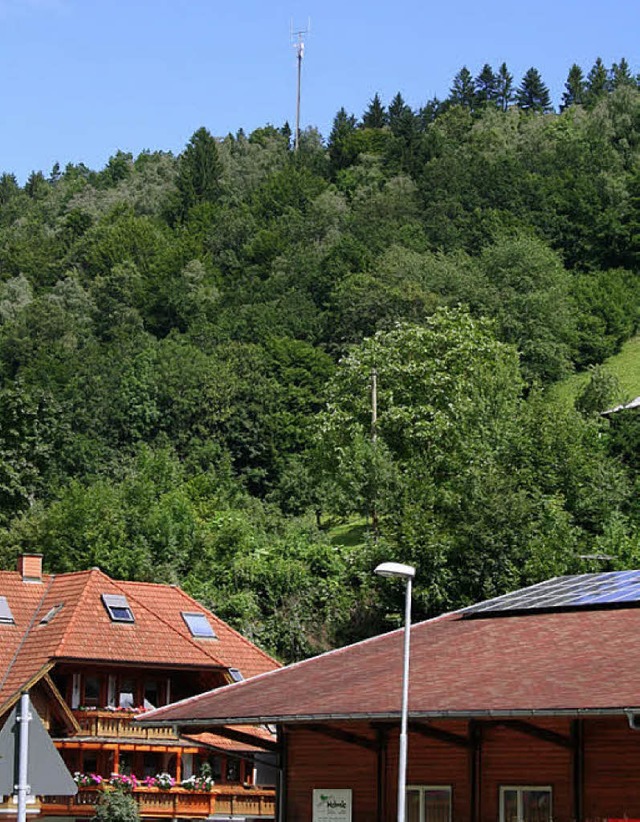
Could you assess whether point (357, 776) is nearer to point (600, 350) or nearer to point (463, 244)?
point (600, 350)

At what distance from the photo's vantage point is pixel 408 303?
12369 centimetres

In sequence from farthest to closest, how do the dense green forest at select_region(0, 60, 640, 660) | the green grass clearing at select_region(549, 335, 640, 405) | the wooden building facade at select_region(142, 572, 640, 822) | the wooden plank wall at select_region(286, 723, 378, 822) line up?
the green grass clearing at select_region(549, 335, 640, 405) → the dense green forest at select_region(0, 60, 640, 660) → the wooden plank wall at select_region(286, 723, 378, 822) → the wooden building facade at select_region(142, 572, 640, 822)

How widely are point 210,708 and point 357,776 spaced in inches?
114

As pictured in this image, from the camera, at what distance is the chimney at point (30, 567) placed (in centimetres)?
5547

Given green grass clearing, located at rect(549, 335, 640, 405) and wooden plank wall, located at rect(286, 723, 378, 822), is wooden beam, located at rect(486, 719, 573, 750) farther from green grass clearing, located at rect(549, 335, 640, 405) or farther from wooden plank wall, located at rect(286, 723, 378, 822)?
green grass clearing, located at rect(549, 335, 640, 405)

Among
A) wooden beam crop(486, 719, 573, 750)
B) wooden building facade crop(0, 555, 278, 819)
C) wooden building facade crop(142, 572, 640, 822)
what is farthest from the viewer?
wooden building facade crop(0, 555, 278, 819)

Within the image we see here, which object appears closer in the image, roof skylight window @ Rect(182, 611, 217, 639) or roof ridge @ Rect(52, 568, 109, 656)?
roof ridge @ Rect(52, 568, 109, 656)

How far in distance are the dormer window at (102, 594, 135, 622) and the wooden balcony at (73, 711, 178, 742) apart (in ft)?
10.3

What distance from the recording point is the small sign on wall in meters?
29.3

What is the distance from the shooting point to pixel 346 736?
28.4 metres

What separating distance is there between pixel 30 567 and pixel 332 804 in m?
28.2

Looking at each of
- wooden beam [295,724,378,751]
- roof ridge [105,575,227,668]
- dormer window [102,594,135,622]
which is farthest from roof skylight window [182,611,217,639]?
wooden beam [295,724,378,751]

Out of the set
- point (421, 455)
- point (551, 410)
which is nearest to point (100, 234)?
point (421, 455)

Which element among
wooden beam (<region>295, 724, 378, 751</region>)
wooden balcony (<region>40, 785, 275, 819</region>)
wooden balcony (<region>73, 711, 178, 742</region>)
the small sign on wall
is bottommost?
wooden balcony (<region>40, 785, 275, 819</region>)
